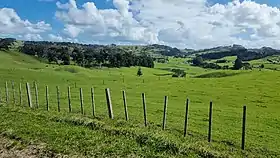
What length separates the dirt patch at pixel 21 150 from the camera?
16.0m

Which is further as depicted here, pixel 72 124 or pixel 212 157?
pixel 72 124

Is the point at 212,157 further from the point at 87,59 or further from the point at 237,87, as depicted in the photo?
the point at 87,59

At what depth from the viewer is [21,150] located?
1686 cm

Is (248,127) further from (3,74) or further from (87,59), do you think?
(87,59)

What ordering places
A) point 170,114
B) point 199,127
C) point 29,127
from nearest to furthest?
point 29,127, point 199,127, point 170,114

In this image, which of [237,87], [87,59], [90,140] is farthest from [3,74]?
[87,59]

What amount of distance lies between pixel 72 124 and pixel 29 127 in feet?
8.76

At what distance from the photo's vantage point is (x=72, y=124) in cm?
2222

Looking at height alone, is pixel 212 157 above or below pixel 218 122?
above

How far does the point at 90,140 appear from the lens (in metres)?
17.8

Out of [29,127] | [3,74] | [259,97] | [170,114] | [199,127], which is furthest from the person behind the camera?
[3,74]

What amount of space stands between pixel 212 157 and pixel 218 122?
58.8 feet

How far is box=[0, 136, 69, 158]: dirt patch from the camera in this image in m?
16.0

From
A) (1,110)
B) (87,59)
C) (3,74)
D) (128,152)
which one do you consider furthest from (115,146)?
(87,59)
